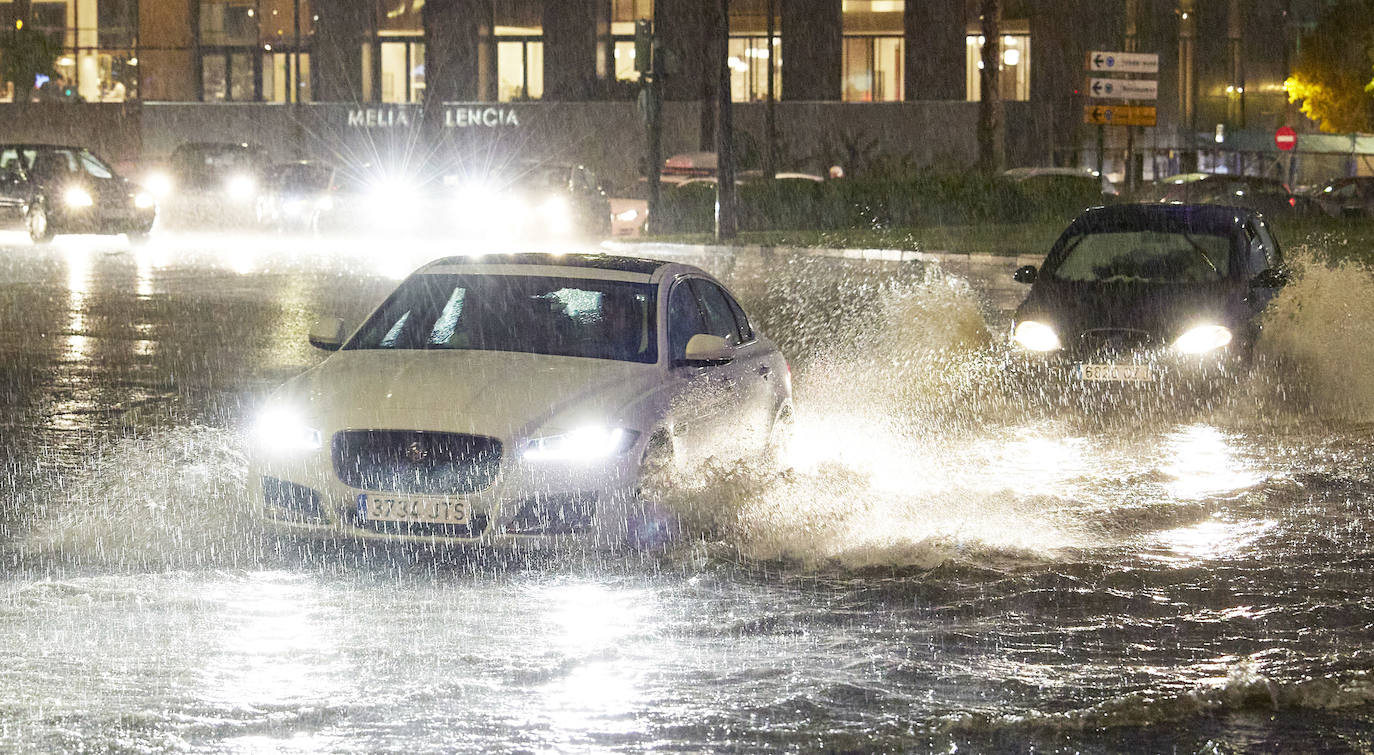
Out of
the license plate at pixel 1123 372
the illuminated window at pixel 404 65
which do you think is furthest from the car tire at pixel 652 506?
the illuminated window at pixel 404 65

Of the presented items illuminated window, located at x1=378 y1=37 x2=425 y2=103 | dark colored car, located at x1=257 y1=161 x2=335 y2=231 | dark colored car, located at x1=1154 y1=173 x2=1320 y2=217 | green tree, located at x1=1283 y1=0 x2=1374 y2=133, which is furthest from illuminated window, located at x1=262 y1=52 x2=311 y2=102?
green tree, located at x1=1283 y1=0 x2=1374 y2=133

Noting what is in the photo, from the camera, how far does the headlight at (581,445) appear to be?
26.2 feet

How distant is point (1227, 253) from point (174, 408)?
749cm

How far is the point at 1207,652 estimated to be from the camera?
6.79m

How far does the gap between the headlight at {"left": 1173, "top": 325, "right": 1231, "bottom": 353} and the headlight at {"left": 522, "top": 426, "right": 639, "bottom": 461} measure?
20.9 ft

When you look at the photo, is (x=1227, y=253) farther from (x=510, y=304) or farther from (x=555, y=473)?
(x=555, y=473)

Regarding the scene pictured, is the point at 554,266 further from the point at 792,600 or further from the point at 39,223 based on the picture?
the point at 39,223

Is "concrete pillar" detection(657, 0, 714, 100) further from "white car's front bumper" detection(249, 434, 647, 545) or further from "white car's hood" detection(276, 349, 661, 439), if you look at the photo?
"white car's front bumper" detection(249, 434, 647, 545)

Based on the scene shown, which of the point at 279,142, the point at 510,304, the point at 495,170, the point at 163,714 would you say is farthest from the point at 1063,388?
the point at 279,142

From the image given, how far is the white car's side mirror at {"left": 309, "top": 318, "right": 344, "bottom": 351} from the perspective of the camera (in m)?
9.55

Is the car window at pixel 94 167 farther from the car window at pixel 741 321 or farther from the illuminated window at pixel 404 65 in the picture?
the illuminated window at pixel 404 65

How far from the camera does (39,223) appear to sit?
3347 cm

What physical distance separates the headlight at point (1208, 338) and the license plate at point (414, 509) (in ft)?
23.2

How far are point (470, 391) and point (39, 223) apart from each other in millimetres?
27203
